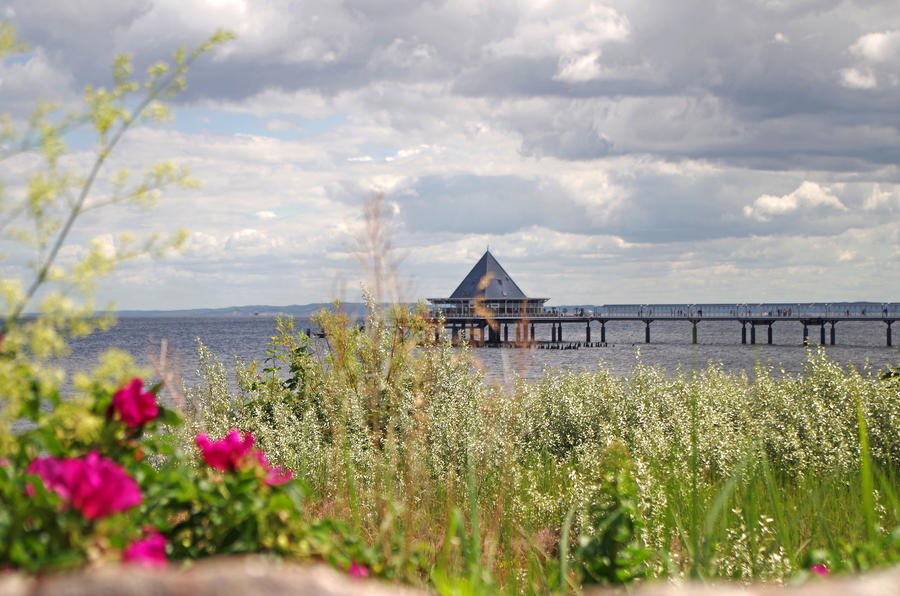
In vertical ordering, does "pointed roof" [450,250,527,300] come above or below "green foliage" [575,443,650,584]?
above

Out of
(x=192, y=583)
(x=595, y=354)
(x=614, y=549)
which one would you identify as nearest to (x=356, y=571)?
(x=192, y=583)

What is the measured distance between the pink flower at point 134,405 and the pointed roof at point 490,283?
53114 mm

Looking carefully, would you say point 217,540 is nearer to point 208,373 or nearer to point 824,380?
point 208,373

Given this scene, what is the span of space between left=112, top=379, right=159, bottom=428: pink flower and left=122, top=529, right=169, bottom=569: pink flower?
1.19 feet

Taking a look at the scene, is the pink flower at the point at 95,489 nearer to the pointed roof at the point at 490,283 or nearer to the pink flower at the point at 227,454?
the pink flower at the point at 227,454

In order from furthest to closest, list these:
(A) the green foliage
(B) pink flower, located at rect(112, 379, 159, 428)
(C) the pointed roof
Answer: (C) the pointed roof → (A) the green foliage → (B) pink flower, located at rect(112, 379, 159, 428)

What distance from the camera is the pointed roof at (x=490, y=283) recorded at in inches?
2234

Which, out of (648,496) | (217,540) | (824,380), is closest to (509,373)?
(648,496)

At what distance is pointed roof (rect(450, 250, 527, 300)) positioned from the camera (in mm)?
56750

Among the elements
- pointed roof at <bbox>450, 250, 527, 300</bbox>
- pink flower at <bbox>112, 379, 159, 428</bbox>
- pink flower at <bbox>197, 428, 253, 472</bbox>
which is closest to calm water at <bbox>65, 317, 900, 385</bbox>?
pink flower at <bbox>112, 379, 159, 428</bbox>

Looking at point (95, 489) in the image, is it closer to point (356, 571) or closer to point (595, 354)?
point (356, 571)

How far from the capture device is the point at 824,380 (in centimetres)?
866

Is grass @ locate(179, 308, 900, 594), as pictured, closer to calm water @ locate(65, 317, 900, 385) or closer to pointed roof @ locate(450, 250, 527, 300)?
calm water @ locate(65, 317, 900, 385)

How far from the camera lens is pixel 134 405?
199 centimetres
